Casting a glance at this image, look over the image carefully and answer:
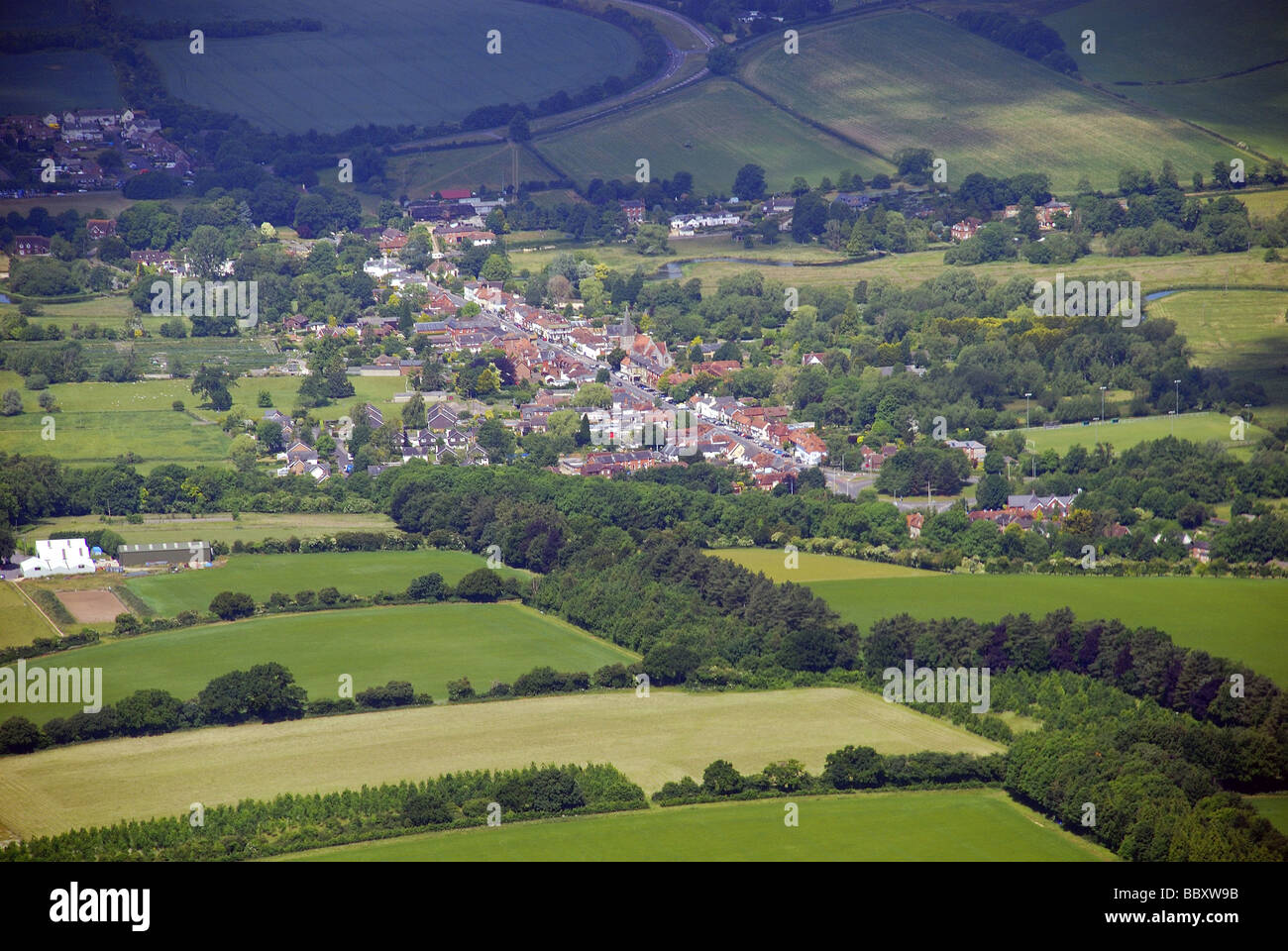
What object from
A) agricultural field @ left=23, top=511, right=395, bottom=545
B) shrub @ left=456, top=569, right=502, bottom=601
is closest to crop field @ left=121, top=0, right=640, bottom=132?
agricultural field @ left=23, top=511, right=395, bottom=545

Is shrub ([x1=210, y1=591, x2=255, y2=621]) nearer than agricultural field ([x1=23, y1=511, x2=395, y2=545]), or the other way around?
shrub ([x1=210, y1=591, x2=255, y2=621])

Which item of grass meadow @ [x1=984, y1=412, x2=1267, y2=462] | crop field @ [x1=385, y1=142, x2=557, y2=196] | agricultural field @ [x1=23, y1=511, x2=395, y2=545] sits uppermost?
crop field @ [x1=385, y1=142, x2=557, y2=196]

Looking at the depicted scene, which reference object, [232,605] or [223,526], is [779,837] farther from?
[223,526]

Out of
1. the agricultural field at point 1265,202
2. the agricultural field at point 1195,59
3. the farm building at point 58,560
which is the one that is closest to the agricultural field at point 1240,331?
the agricultural field at point 1265,202

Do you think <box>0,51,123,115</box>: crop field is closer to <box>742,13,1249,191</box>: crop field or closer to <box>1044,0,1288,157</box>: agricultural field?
<box>742,13,1249,191</box>: crop field

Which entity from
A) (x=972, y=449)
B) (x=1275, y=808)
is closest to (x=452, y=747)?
(x=1275, y=808)

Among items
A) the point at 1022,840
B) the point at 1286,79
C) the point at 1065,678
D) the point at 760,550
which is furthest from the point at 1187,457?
the point at 1286,79

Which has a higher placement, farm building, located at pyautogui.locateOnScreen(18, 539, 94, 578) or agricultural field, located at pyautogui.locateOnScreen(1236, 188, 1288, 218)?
agricultural field, located at pyautogui.locateOnScreen(1236, 188, 1288, 218)

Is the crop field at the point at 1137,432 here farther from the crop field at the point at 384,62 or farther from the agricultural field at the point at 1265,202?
the crop field at the point at 384,62
